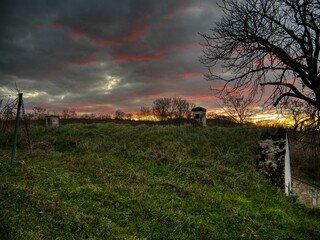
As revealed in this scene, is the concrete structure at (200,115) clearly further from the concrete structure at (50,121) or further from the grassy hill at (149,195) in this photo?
the concrete structure at (50,121)

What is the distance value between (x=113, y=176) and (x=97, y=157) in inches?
91.5

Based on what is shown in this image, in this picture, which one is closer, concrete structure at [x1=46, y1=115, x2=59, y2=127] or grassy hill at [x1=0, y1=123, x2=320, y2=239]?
grassy hill at [x1=0, y1=123, x2=320, y2=239]

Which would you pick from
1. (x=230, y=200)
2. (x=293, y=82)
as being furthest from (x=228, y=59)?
(x=230, y=200)

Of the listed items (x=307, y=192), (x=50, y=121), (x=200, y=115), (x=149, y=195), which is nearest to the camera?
(x=149, y=195)

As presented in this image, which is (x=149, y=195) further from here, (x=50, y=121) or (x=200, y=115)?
(x=50, y=121)

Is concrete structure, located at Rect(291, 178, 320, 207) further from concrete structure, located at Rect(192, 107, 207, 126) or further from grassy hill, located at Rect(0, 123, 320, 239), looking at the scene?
grassy hill, located at Rect(0, 123, 320, 239)

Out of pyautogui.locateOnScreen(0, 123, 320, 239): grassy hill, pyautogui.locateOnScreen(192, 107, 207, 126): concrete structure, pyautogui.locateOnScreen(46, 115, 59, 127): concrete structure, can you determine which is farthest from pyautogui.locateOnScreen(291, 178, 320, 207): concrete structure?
pyautogui.locateOnScreen(46, 115, 59, 127): concrete structure

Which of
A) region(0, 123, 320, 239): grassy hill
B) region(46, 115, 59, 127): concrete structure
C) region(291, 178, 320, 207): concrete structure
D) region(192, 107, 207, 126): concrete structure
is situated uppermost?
region(192, 107, 207, 126): concrete structure

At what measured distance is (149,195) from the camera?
8.11 metres

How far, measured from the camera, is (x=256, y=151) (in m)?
13.7

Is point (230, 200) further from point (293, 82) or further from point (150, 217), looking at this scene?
point (293, 82)

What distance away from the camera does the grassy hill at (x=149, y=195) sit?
5.88m

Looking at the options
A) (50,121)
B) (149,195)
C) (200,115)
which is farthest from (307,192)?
(50,121)

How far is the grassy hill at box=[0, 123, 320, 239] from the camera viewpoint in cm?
588
